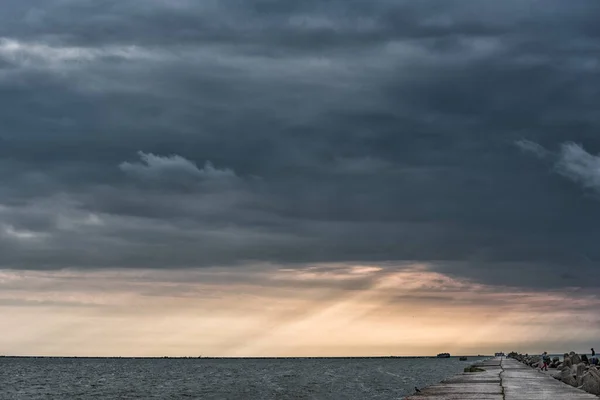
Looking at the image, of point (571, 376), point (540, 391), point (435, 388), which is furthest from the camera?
point (571, 376)

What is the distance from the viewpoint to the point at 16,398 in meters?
96.9

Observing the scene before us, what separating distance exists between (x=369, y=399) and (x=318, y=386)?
103 ft

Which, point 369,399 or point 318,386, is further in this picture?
point 318,386

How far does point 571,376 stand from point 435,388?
12222 millimetres

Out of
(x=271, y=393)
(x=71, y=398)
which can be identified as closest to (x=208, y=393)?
(x=271, y=393)

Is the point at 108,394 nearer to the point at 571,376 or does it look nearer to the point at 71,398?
the point at 71,398

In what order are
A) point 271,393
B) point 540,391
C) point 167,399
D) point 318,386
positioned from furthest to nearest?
point 318,386 → point 271,393 → point 167,399 → point 540,391

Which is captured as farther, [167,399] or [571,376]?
[167,399]

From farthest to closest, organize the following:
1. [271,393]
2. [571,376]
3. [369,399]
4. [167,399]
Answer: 1. [271,393]
2. [167,399]
3. [369,399]
4. [571,376]

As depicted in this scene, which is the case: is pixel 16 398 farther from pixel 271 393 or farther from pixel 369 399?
pixel 369 399

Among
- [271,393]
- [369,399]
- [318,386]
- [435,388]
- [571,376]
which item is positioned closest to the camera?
[435,388]

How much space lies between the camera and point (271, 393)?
10138 cm

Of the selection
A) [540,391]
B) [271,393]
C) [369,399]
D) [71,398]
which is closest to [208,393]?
[271,393]

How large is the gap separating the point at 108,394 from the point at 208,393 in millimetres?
12520
